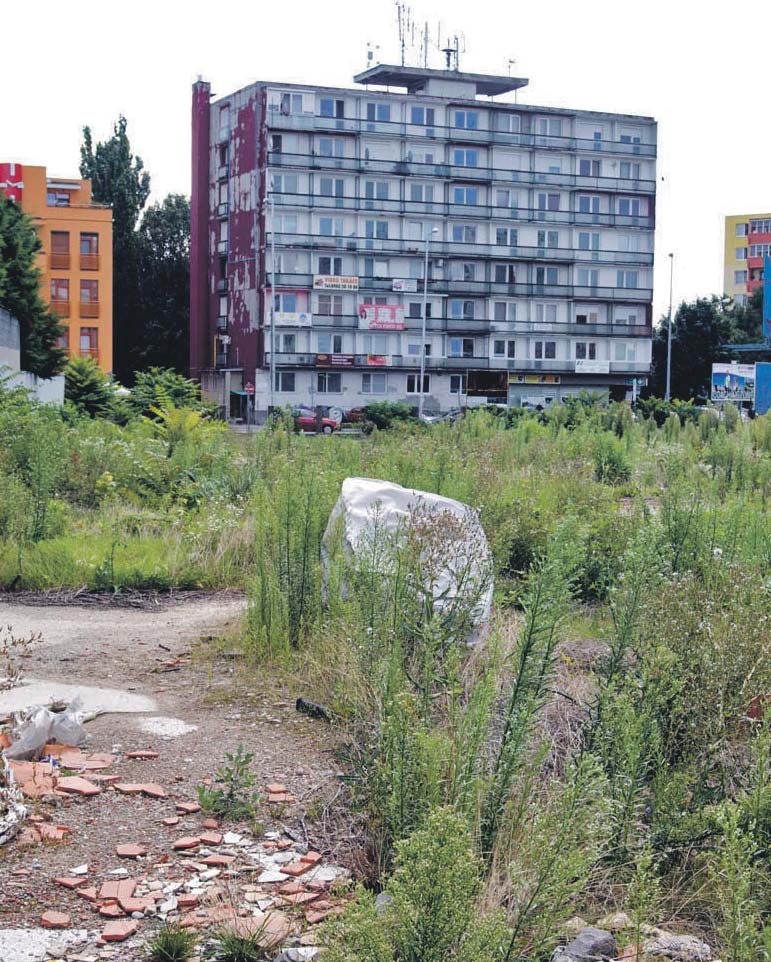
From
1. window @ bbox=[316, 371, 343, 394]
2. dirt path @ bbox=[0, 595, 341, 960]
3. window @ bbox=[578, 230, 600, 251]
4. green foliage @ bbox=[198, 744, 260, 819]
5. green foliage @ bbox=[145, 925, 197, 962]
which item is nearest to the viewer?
green foliage @ bbox=[145, 925, 197, 962]

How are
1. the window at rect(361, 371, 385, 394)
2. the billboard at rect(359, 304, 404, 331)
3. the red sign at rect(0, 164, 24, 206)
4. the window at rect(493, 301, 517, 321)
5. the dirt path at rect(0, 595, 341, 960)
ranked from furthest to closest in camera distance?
the window at rect(493, 301, 517, 321)
the window at rect(361, 371, 385, 394)
the billboard at rect(359, 304, 404, 331)
the red sign at rect(0, 164, 24, 206)
the dirt path at rect(0, 595, 341, 960)

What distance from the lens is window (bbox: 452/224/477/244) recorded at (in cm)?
6756

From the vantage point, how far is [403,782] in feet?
14.2

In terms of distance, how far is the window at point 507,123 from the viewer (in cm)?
6831

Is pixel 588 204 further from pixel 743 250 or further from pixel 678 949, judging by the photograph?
pixel 678 949

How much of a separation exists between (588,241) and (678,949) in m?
68.5

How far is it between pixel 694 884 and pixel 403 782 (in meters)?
1.26

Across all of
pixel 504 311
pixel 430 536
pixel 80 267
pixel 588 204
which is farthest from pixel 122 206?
pixel 430 536

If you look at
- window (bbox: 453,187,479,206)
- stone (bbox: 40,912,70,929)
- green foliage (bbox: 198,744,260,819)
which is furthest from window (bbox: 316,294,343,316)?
stone (bbox: 40,912,70,929)

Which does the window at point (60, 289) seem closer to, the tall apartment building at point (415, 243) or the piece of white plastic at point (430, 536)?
the tall apartment building at point (415, 243)

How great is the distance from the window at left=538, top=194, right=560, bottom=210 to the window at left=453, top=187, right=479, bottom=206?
148 inches

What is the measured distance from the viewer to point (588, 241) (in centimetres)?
7006

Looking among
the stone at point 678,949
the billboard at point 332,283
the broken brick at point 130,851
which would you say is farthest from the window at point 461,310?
the stone at point 678,949

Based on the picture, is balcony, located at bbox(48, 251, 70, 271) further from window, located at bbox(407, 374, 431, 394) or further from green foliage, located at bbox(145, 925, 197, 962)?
green foliage, located at bbox(145, 925, 197, 962)
